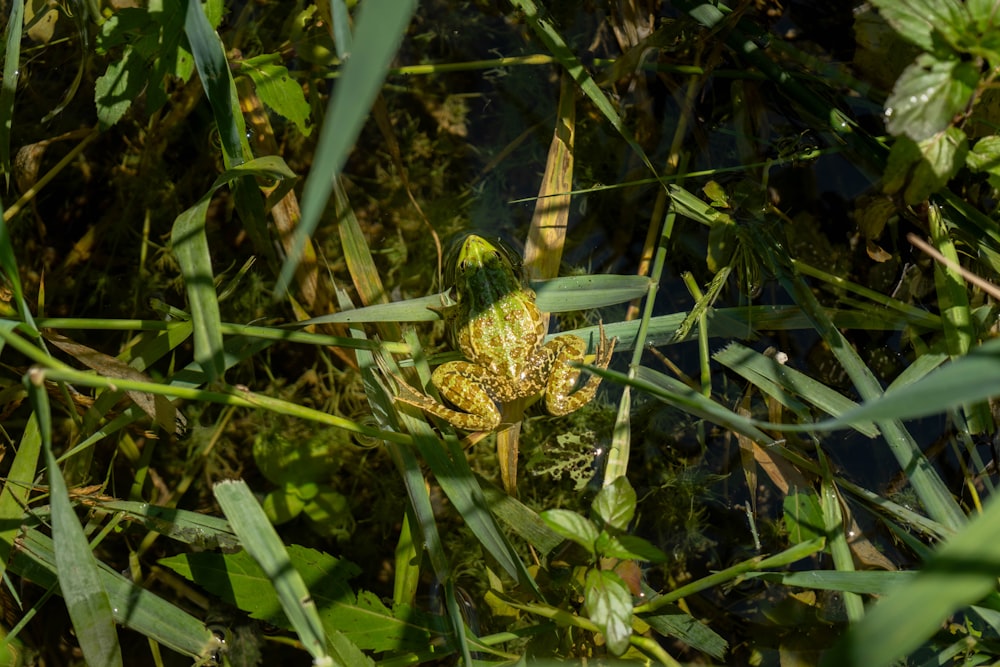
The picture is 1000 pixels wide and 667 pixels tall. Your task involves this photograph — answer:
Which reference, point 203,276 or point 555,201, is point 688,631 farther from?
point 203,276

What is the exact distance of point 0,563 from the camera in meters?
2.43

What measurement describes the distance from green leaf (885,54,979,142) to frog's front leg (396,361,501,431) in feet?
5.17

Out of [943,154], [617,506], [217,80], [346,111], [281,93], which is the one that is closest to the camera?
[346,111]

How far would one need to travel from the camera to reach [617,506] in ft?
6.77

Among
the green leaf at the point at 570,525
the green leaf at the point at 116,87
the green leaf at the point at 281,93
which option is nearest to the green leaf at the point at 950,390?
the green leaf at the point at 570,525

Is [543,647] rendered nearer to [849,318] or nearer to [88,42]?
[849,318]

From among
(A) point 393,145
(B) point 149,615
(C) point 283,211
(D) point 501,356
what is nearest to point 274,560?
(B) point 149,615

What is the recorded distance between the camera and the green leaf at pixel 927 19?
1.96 metres

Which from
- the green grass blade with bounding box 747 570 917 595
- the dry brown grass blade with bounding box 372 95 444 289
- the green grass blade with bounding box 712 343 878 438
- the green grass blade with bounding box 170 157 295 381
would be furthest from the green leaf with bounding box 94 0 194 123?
the green grass blade with bounding box 747 570 917 595

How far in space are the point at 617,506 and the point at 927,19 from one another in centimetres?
159

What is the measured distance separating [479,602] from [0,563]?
5.80 feet

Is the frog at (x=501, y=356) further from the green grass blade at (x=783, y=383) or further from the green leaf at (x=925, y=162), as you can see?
the green leaf at (x=925, y=162)

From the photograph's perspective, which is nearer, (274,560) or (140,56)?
(274,560)

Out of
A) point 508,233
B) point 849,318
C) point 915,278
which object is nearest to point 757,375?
point 849,318
